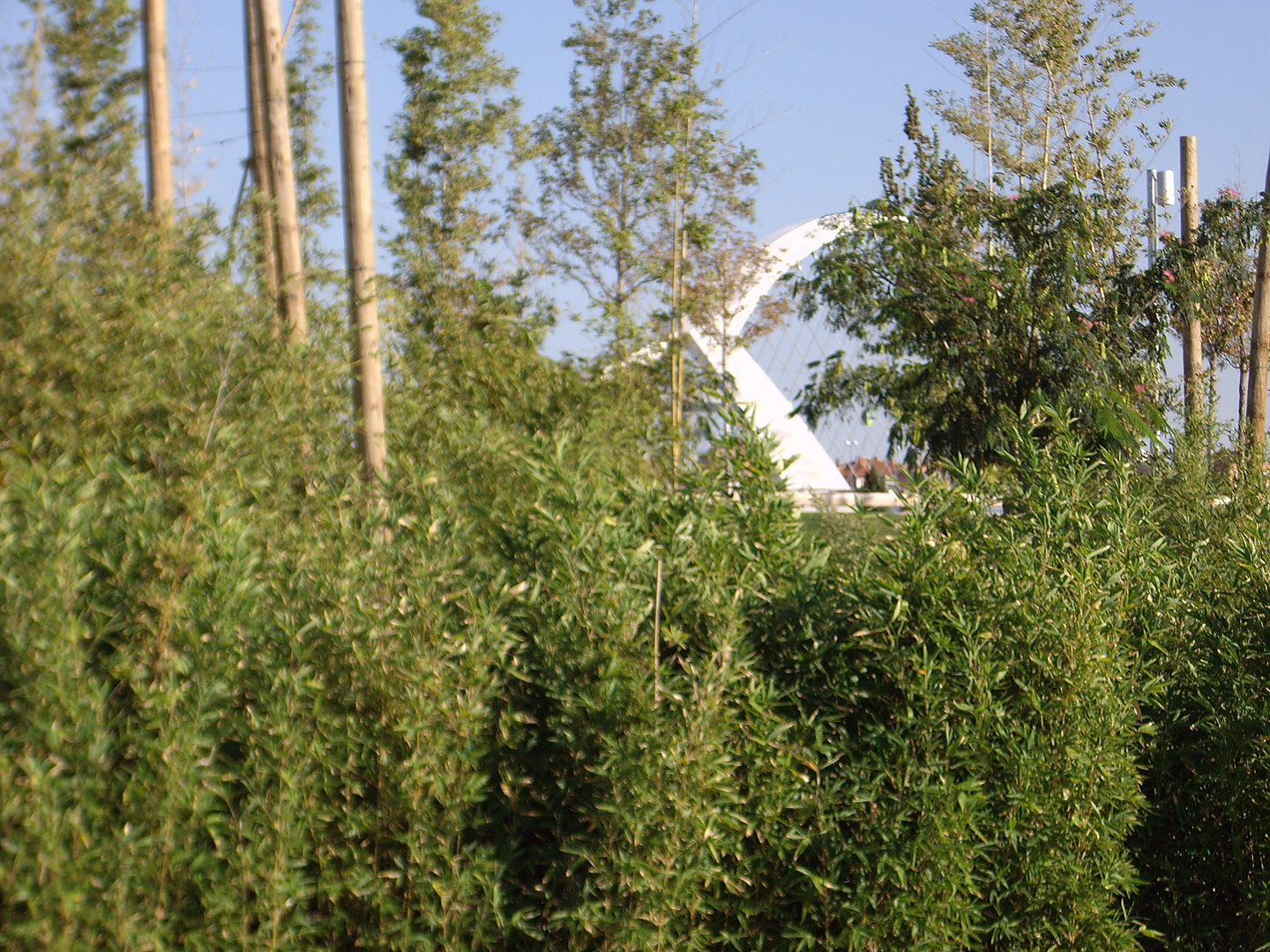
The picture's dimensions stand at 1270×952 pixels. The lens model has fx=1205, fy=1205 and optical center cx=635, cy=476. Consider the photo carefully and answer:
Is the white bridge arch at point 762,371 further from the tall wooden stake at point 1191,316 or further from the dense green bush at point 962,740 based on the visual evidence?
the tall wooden stake at point 1191,316

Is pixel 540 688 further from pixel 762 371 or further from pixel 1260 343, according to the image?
pixel 762 371

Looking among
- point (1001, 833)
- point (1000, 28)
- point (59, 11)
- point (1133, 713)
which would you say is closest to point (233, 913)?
point (1001, 833)

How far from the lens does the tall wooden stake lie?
702 cm

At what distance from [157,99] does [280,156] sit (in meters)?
1.87

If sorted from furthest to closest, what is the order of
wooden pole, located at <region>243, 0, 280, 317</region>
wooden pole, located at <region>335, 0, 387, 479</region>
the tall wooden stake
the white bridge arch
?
1. the white bridge arch
2. the tall wooden stake
3. wooden pole, located at <region>243, 0, 280, 317</region>
4. wooden pole, located at <region>335, 0, 387, 479</region>

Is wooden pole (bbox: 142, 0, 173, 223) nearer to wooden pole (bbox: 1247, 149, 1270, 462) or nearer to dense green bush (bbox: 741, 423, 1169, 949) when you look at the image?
dense green bush (bbox: 741, 423, 1169, 949)

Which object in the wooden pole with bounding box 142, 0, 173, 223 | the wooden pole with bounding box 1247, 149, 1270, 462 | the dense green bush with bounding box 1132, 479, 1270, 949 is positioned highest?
the wooden pole with bounding box 142, 0, 173, 223

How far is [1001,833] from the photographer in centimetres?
294

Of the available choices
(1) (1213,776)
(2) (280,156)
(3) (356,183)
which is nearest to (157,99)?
(2) (280,156)

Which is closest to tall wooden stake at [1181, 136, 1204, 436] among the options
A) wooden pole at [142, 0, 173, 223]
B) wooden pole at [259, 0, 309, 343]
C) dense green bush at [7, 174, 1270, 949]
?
dense green bush at [7, 174, 1270, 949]

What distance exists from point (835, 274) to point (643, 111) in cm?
705

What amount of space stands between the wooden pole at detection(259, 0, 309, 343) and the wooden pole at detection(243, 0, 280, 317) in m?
0.04

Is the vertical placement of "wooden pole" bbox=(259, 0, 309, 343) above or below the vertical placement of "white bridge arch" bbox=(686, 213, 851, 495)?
below

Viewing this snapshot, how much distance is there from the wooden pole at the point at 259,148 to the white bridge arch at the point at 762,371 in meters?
2.44
